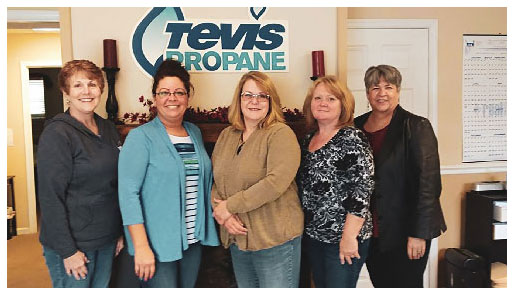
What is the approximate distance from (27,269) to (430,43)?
2.28 m

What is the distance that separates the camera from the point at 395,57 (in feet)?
7.24

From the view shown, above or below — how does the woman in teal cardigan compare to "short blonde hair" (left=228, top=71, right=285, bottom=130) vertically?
below

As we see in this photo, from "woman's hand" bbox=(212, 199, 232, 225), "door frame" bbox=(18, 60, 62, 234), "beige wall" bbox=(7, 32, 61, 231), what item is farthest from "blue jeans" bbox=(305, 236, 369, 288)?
"beige wall" bbox=(7, 32, 61, 231)

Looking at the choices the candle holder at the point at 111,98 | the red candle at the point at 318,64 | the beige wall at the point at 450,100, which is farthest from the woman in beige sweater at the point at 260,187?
the beige wall at the point at 450,100

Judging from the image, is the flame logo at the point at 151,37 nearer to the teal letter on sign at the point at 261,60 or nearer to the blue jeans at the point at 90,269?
the teal letter on sign at the point at 261,60

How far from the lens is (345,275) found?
Result: 1.47 meters

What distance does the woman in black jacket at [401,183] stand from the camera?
1.55 metres

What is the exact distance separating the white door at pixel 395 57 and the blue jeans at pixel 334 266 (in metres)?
0.99

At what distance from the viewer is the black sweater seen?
1.30 metres

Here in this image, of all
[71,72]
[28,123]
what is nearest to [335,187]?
[71,72]

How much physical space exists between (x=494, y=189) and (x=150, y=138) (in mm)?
Answer: 1815

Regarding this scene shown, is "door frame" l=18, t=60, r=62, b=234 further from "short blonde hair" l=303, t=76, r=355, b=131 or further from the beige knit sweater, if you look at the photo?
"short blonde hair" l=303, t=76, r=355, b=131

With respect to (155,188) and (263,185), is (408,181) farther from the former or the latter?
(155,188)

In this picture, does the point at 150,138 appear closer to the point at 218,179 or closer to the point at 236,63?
the point at 218,179
